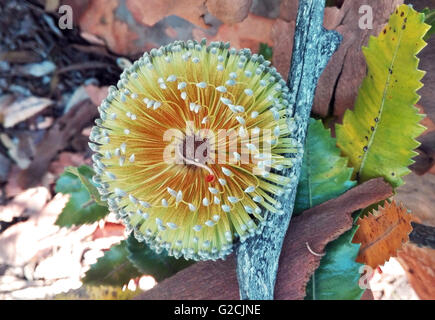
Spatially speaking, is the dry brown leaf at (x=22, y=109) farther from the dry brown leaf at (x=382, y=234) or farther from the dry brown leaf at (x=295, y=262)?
the dry brown leaf at (x=382, y=234)

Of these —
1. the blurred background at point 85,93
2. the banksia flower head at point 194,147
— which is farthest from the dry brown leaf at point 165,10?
the banksia flower head at point 194,147

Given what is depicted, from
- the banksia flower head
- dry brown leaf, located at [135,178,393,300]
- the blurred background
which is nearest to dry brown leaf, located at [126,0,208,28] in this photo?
the blurred background

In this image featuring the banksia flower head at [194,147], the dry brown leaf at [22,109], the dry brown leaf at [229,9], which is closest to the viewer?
the banksia flower head at [194,147]

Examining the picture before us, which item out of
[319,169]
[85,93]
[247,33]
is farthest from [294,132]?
[85,93]

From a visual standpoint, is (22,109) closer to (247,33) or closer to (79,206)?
(79,206)

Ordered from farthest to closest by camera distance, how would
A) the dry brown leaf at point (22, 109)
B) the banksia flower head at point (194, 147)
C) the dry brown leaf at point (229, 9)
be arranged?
1. the dry brown leaf at point (22, 109)
2. the dry brown leaf at point (229, 9)
3. the banksia flower head at point (194, 147)

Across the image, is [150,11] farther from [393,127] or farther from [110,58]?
[393,127]
